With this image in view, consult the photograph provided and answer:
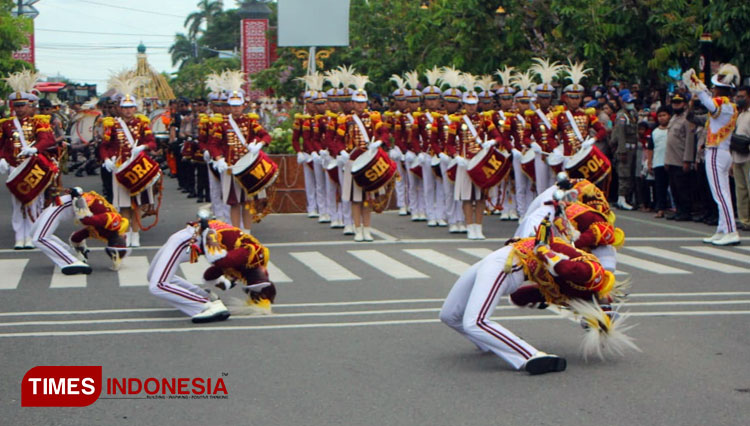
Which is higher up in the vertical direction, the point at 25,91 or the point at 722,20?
the point at 722,20

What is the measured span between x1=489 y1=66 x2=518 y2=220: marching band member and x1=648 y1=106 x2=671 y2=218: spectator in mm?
2427

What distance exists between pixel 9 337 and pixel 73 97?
43.7 meters

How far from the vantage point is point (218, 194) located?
649 inches

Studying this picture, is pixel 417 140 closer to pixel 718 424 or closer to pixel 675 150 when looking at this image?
pixel 675 150

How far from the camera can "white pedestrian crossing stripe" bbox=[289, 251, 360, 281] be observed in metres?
12.8

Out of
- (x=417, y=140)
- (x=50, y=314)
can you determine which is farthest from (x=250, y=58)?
(x=50, y=314)

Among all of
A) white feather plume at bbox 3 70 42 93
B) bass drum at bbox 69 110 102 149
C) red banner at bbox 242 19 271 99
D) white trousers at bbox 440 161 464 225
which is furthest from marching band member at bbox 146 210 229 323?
red banner at bbox 242 19 271 99

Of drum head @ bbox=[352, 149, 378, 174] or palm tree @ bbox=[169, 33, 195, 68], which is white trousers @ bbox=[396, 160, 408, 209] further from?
palm tree @ bbox=[169, 33, 195, 68]

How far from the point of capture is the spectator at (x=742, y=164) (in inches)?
635

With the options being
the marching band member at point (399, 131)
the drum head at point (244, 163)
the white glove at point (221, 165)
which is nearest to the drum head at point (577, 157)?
the marching band member at point (399, 131)

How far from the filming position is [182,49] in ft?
405

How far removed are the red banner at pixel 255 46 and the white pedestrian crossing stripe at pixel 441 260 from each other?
3719 cm

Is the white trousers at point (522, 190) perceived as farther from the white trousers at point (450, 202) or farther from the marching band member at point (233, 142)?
the marching band member at point (233, 142)

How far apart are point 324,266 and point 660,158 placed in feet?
25.1
